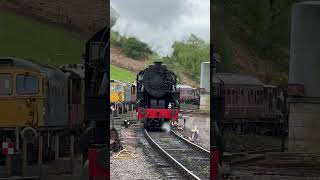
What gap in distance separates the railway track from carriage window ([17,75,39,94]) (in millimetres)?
3291

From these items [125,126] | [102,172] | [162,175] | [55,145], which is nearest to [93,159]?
[102,172]

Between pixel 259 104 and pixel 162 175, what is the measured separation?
4.00 metres

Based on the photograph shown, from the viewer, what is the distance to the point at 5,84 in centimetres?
527

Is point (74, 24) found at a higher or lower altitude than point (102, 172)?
higher

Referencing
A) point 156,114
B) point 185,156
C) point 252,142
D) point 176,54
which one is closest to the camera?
point 252,142

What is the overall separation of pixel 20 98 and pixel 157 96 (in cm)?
1599

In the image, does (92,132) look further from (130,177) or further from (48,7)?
(130,177)

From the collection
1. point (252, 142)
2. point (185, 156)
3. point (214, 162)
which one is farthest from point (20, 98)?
point (185, 156)

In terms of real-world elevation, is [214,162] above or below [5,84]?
below

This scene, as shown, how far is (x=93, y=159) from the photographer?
5055 mm

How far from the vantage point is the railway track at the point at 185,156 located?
8.81m

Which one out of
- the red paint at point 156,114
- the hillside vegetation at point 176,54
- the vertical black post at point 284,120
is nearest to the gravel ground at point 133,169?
the hillside vegetation at point 176,54

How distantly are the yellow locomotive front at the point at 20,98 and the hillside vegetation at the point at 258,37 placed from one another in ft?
6.91

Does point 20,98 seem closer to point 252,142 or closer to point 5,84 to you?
point 5,84
